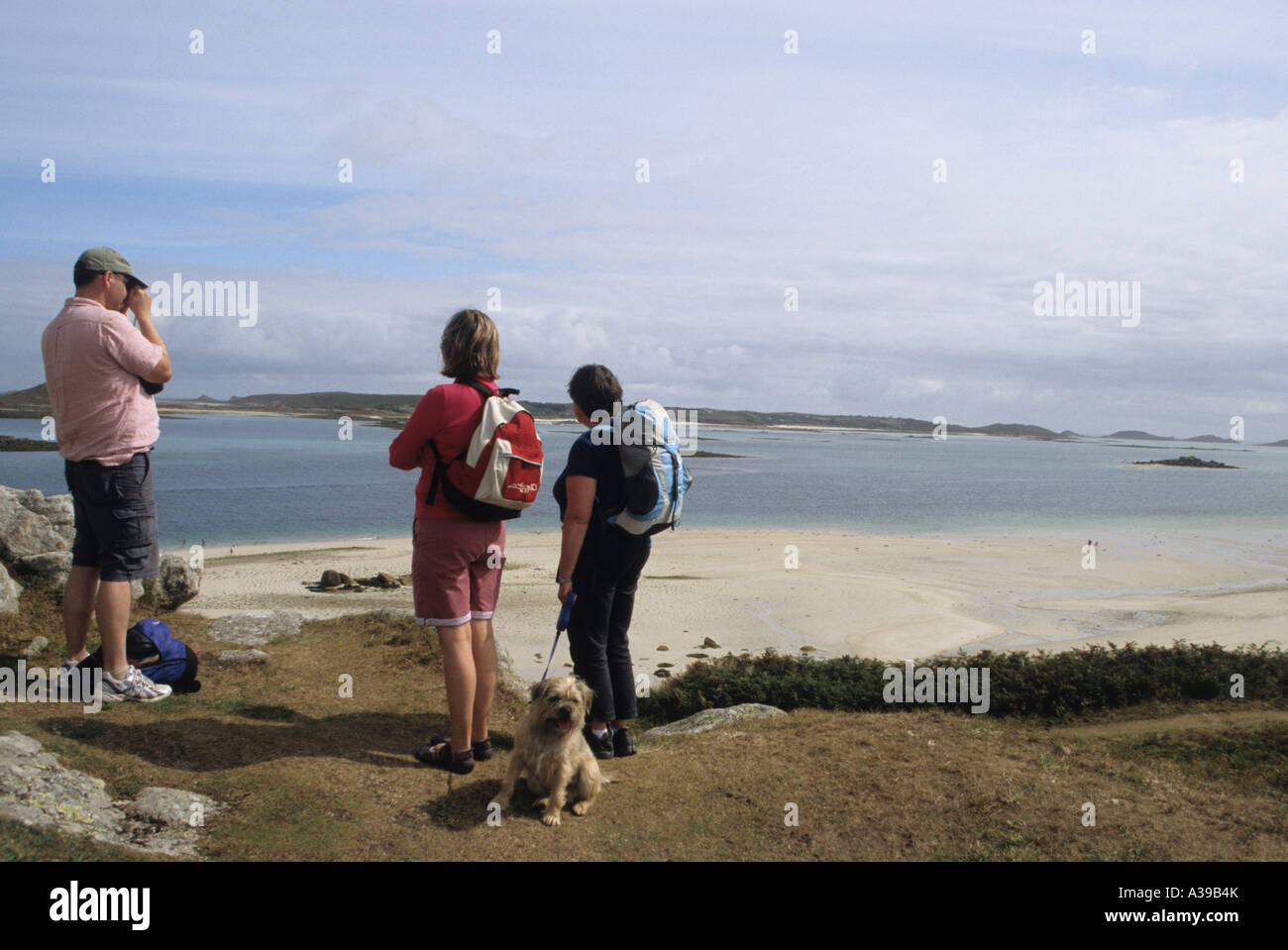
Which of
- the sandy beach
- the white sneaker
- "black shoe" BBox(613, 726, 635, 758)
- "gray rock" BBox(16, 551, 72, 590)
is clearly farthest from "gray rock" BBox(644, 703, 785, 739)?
"gray rock" BBox(16, 551, 72, 590)

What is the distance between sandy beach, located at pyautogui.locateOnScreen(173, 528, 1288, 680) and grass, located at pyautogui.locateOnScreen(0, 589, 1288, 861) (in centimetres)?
542

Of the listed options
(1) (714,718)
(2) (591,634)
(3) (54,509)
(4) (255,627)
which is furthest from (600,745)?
(3) (54,509)

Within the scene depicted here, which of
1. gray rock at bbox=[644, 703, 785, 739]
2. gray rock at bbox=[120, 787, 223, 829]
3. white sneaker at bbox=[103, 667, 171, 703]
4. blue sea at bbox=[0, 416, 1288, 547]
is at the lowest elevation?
blue sea at bbox=[0, 416, 1288, 547]

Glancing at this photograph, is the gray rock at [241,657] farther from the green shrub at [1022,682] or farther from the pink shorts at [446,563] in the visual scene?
the green shrub at [1022,682]

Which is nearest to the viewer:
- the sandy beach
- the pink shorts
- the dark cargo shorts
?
the pink shorts

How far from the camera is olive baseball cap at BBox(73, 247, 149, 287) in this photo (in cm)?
554

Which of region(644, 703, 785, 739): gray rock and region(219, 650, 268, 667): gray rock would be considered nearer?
region(219, 650, 268, 667): gray rock

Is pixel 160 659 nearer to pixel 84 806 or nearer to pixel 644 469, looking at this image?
pixel 84 806

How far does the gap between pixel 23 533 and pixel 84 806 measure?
19.9 feet

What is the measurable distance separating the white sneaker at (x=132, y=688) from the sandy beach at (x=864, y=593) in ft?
15.3

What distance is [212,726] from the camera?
5816 millimetres

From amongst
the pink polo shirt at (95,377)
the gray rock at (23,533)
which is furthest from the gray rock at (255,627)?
the pink polo shirt at (95,377)

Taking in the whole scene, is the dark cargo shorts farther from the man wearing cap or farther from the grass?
the grass
